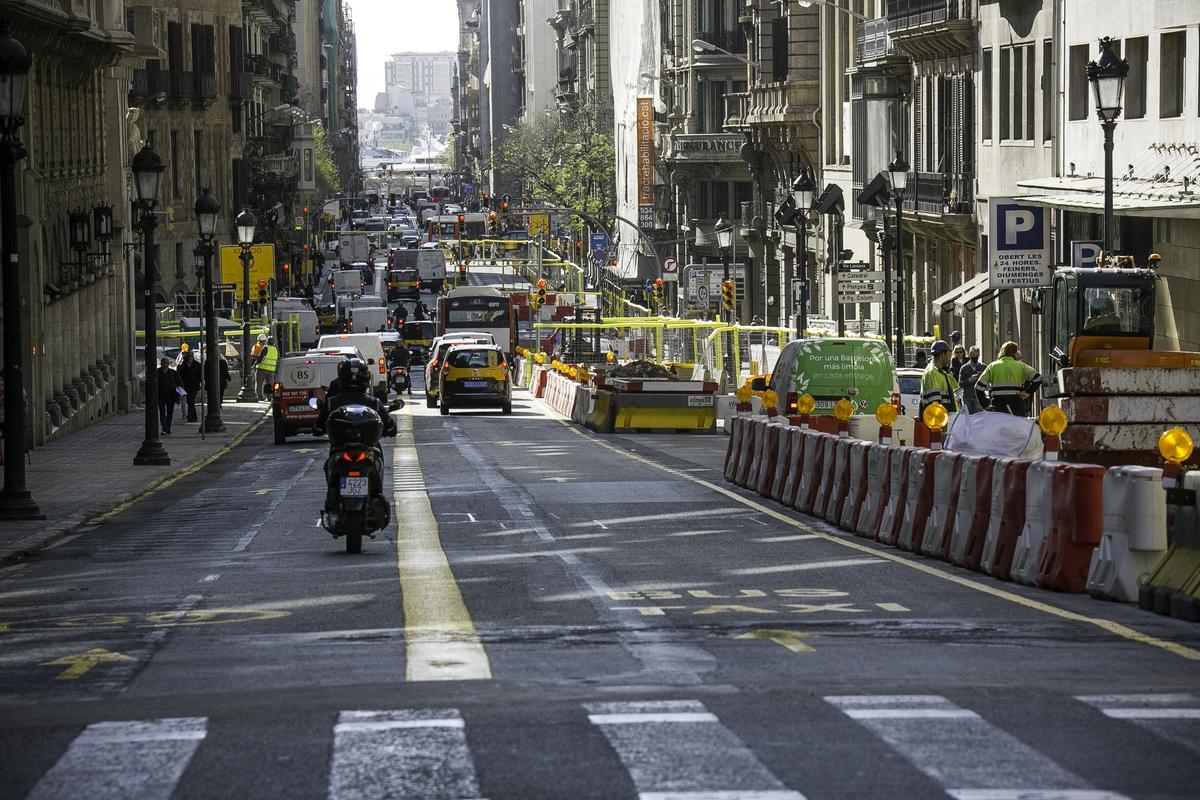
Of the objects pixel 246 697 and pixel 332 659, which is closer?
pixel 246 697

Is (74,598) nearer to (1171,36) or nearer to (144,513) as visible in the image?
(144,513)

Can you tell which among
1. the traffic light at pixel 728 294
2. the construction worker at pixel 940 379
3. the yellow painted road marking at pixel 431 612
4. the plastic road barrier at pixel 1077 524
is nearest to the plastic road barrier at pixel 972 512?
the plastic road barrier at pixel 1077 524

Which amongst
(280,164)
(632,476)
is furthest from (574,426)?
(280,164)

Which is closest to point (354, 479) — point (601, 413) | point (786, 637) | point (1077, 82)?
point (786, 637)

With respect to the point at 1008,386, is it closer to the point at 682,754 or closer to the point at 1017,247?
the point at 1017,247

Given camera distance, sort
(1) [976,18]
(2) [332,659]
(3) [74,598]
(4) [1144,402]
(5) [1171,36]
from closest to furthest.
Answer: (2) [332,659], (3) [74,598], (4) [1144,402], (5) [1171,36], (1) [976,18]

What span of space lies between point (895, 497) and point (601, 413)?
26.2 metres

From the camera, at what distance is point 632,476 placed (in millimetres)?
29734

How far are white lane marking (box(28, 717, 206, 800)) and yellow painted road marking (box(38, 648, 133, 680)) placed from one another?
6.79 ft

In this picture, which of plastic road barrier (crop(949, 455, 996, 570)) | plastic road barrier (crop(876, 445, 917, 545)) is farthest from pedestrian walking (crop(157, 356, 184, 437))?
plastic road barrier (crop(949, 455, 996, 570))

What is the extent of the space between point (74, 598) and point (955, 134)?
42835mm

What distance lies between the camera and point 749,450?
2805cm

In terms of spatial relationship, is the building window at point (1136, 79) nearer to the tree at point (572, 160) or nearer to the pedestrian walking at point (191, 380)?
the pedestrian walking at point (191, 380)

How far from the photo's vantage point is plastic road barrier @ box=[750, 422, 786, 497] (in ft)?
86.2
